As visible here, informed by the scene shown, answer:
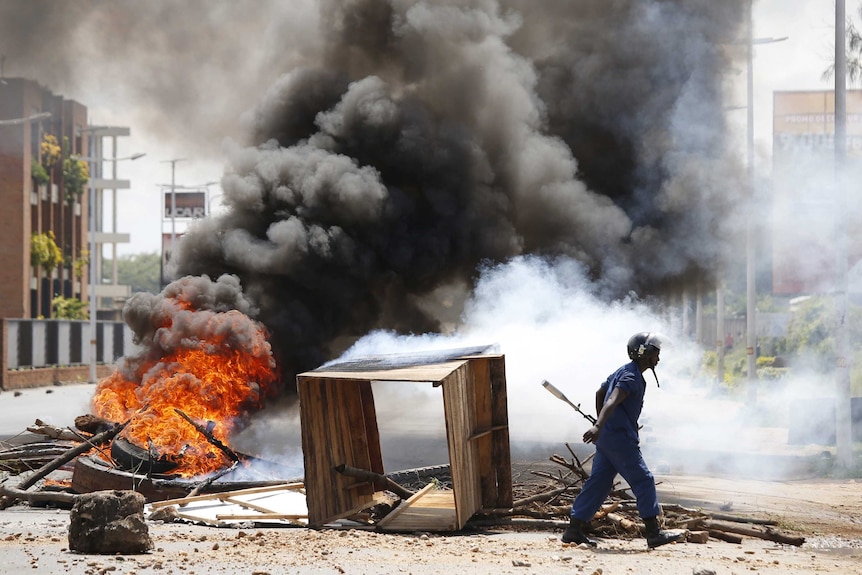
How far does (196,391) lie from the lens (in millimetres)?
11445

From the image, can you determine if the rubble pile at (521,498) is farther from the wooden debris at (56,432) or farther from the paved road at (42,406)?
the paved road at (42,406)

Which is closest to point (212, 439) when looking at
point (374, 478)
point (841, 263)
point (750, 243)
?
point (374, 478)

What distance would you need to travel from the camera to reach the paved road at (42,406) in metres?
19.4

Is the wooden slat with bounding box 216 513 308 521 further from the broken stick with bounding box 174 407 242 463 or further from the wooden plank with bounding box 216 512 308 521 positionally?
the broken stick with bounding box 174 407 242 463

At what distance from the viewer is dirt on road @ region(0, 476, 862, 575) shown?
21.6 ft

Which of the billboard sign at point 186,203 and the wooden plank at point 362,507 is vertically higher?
the billboard sign at point 186,203

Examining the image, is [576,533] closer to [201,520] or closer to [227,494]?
[201,520]

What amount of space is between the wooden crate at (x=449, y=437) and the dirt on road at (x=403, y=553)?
1.25 ft

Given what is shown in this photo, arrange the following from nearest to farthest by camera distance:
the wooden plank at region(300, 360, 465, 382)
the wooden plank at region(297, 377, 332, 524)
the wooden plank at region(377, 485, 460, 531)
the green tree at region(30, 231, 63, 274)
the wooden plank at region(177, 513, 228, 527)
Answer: the wooden plank at region(300, 360, 465, 382), the wooden plank at region(377, 485, 460, 531), the wooden plank at region(297, 377, 332, 524), the wooden plank at region(177, 513, 228, 527), the green tree at region(30, 231, 63, 274)

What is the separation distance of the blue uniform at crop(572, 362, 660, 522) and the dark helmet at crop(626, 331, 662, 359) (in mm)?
162

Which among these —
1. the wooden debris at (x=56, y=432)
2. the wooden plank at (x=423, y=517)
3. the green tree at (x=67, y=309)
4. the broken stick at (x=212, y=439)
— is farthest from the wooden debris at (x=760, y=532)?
the green tree at (x=67, y=309)

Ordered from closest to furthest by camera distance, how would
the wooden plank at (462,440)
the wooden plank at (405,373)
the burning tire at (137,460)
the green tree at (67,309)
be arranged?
the wooden plank at (405,373) → the wooden plank at (462,440) → the burning tire at (137,460) → the green tree at (67,309)

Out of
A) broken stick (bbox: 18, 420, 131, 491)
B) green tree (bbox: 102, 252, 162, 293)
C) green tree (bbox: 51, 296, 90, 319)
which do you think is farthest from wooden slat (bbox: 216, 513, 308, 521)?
green tree (bbox: 102, 252, 162, 293)

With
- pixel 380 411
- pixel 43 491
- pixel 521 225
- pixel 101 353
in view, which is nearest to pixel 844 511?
pixel 43 491
